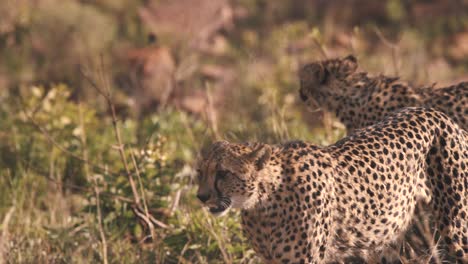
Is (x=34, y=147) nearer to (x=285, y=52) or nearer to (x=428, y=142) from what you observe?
(x=428, y=142)

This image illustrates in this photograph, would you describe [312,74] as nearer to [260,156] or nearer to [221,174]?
[260,156]

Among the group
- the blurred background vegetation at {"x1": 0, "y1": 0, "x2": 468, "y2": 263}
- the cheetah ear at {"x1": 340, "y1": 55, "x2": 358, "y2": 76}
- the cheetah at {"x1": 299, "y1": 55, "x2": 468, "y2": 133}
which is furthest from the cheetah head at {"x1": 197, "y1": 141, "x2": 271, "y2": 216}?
the cheetah ear at {"x1": 340, "y1": 55, "x2": 358, "y2": 76}

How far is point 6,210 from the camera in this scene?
591cm

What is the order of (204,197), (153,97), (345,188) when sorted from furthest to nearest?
1. (153,97)
2. (345,188)
3. (204,197)

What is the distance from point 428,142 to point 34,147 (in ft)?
12.6

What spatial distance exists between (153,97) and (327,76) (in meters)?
5.01

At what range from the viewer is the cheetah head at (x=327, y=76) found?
555 cm

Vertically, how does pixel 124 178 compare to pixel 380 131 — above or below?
below

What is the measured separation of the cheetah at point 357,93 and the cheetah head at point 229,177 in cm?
190

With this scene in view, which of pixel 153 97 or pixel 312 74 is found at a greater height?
pixel 312 74

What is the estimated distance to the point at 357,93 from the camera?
552 centimetres

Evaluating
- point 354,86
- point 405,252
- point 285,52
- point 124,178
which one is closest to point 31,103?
point 124,178

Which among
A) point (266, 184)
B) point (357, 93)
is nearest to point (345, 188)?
point (266, 184)

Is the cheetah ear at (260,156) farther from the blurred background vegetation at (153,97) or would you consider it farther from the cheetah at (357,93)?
the cheetah at (357,93)
